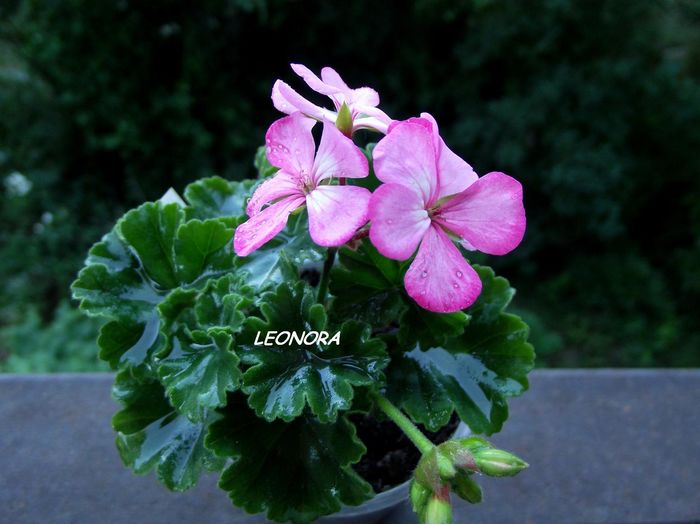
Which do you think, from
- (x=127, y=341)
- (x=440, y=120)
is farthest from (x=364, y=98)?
(x=440, y=120)

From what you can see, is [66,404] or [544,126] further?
[544,126]

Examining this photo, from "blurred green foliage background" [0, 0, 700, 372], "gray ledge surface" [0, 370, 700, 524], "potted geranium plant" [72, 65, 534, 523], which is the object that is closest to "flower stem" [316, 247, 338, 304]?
"potted geranium plant" [72, 65, 534, 523]

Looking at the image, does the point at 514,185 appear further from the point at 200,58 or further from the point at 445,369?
the point at 200,58

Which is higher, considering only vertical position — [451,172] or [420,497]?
[451,172]

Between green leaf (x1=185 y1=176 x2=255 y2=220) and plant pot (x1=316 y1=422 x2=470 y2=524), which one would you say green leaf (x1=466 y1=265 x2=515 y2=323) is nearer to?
plant pot (x1=316 y1=422 x2=470 y2=524)

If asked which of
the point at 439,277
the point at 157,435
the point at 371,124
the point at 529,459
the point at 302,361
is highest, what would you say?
the point at 371,124

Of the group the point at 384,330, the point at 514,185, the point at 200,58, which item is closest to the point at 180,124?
the point at 200,58

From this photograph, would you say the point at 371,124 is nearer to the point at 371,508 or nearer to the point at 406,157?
the point at 406,157
